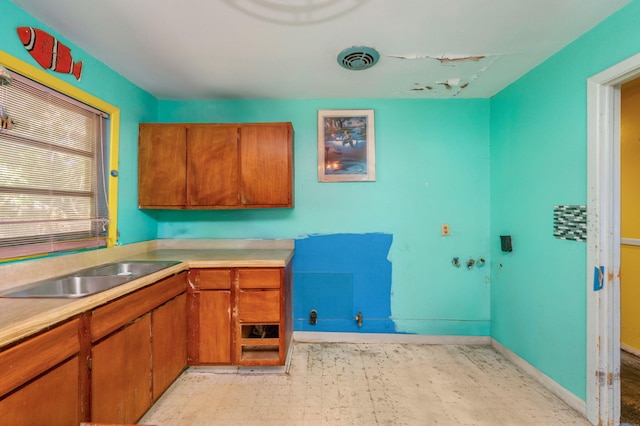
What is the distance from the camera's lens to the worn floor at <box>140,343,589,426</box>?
63.7 inches

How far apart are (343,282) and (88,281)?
1.99 metres

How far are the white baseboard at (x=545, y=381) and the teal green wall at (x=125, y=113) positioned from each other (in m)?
3.49

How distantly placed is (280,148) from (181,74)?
999 millimetres

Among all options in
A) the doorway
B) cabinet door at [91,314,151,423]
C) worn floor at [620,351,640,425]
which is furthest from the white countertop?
the doorway

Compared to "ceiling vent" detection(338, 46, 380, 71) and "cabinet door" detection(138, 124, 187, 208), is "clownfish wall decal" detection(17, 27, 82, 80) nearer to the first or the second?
"cabinet door" detection(138, 124, 187, 208)

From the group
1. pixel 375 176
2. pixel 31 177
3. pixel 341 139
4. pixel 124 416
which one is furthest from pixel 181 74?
pixel 124 416

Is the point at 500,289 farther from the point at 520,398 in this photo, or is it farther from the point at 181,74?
the point at 181,74

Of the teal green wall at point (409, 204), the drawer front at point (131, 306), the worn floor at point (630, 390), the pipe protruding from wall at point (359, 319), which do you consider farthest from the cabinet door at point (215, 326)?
the worn floor at point (630, 390)

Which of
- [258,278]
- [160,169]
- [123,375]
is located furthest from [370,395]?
[160,169]

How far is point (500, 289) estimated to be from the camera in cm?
244

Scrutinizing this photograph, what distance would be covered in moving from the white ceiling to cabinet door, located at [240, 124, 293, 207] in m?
0.43

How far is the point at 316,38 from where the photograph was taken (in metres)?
1.69

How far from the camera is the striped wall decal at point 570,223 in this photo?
166cm

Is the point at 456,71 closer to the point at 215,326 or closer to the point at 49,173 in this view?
the point at 215,326
